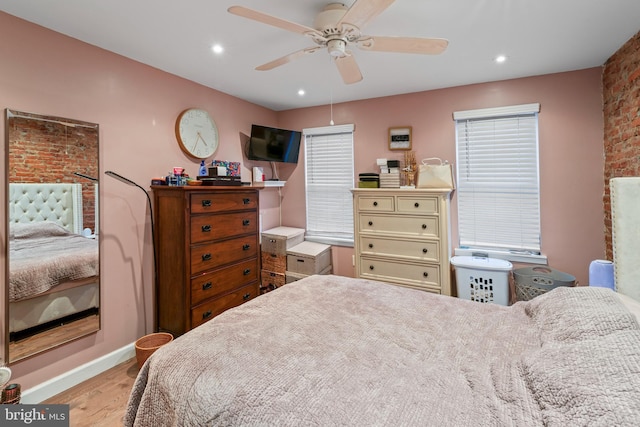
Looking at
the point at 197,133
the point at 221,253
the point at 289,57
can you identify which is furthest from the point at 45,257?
the point at 289,57

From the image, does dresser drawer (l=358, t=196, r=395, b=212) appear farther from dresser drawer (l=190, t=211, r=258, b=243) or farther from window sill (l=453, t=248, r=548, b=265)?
dresser drawer (l=190, t=211, r=258, b=243)

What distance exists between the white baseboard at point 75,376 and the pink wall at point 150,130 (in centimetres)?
5

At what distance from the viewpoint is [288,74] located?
9.74 ft

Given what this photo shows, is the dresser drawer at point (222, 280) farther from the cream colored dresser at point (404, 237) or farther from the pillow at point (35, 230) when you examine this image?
the cream colored dresser at point (404, 237)

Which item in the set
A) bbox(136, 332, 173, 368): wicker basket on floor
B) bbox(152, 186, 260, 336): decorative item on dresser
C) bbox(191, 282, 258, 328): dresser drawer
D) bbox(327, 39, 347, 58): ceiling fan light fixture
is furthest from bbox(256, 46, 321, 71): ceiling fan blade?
bbox(136, 332, 173, 368): wicker basket on floor

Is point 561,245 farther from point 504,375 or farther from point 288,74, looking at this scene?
point 288,74

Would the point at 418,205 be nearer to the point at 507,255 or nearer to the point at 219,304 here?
the point at 507,255

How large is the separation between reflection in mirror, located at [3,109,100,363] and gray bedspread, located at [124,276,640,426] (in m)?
1.41

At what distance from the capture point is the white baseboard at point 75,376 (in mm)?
2080

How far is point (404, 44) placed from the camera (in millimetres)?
1771

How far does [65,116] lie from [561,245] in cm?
447

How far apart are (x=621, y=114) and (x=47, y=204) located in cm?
447

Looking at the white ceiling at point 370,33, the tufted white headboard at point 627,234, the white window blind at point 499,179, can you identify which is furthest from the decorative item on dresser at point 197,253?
the tufted white headboard at point 627,234

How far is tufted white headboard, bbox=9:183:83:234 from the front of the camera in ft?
6.57
